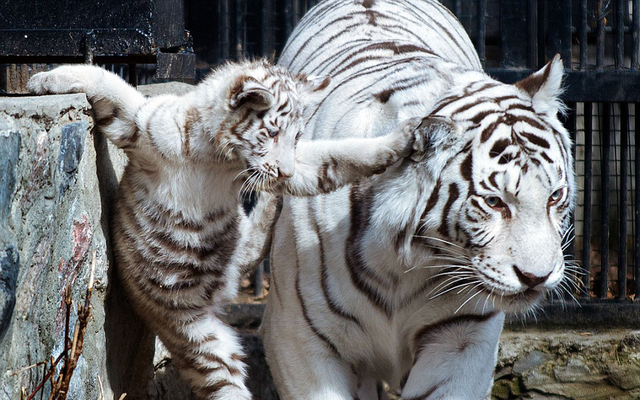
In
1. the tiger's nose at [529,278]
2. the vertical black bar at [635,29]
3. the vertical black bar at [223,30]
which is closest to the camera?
the tiger's nose at [529,278]

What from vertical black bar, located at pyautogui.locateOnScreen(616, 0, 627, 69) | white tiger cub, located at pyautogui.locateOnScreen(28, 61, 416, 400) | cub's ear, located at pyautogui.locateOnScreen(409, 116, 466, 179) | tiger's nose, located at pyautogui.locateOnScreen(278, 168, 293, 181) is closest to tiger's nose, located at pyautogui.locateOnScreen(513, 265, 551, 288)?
cub's ear, located at pyautogui.locateOnScreen(409, 116, 466, 179)

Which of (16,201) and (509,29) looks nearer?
(16,201)

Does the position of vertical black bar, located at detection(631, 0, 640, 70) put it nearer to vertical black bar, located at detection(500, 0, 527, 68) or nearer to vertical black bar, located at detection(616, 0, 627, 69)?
vertical black bar, located at detection(616, 0, 627, 69)

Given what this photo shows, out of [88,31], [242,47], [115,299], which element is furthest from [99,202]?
[242,47]

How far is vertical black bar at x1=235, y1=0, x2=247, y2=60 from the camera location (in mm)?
4039

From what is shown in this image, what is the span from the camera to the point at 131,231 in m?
2.52

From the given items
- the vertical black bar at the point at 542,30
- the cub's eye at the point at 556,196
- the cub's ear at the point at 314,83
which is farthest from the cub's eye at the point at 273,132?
the vertical black bar at the point at 542,30

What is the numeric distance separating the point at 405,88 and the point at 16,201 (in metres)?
1.08

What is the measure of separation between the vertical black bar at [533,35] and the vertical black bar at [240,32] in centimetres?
135

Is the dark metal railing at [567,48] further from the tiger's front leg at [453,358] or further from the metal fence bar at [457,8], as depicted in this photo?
the tiger's front leg at [453,358]

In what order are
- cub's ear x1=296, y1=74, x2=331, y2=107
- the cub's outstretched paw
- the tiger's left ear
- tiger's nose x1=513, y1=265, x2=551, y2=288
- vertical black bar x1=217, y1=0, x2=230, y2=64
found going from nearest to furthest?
tiger's nose x1=513, y1=265, x2=551, y2=288, the cub's outstretched paw, the tiger's left ear, cub's ear x1=296, y1=74, x2=331, y2=107, vertical black bar x1=217, y1=0, x2=230, y2=64

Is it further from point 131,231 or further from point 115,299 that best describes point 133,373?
point 131,231

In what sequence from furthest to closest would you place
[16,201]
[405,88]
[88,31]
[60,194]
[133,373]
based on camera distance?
[133,373], [88,31], [405,88], [60,194], [16,201]

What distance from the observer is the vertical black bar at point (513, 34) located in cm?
396
